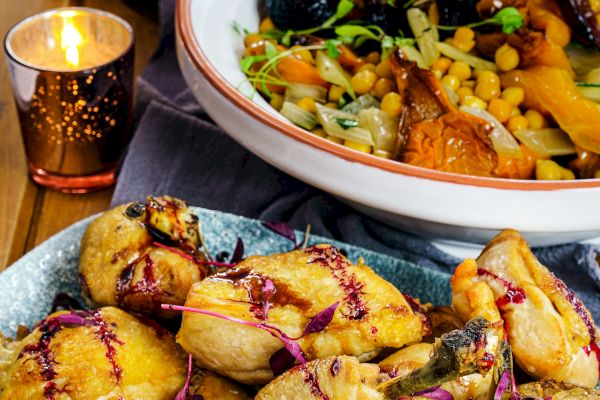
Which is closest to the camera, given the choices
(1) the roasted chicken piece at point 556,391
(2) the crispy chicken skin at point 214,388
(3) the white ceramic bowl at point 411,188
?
(1) the roasted chicken piece at point 556,391

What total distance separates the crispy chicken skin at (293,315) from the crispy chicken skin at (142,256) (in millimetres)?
176

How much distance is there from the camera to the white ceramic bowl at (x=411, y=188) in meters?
1.96

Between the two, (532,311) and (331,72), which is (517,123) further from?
(532,311)

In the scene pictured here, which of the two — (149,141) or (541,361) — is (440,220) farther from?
(149,141)

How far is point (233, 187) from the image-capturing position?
251 centimetres

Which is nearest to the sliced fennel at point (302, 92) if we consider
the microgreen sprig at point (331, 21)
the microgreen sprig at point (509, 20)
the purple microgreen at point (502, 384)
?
the microgreen sprig at point (331, 21)

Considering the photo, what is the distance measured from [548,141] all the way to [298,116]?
2.32 feet

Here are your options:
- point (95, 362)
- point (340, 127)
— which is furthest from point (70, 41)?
point (95, 362)

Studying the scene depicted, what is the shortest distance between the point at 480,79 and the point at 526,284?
3.48 ft

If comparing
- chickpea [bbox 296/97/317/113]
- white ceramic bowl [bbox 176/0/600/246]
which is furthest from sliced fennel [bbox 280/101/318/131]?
white ceramic bowl [bbox 176/0/600/246]

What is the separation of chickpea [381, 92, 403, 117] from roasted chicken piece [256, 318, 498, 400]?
106 centimetres

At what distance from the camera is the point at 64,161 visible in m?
2.48

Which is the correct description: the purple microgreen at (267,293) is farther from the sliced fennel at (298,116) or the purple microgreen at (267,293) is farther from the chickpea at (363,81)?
the chickpea at (363,81)

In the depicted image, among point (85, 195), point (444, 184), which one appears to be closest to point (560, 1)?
point (444, 184)
